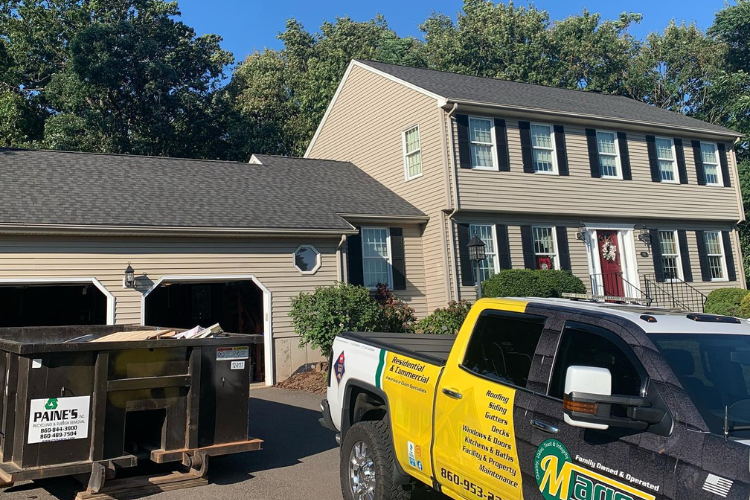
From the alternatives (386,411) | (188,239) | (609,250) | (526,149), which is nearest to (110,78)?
(188,239)

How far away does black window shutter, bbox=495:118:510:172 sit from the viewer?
59.6 feet

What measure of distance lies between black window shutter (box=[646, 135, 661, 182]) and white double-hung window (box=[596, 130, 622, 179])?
1231 mm

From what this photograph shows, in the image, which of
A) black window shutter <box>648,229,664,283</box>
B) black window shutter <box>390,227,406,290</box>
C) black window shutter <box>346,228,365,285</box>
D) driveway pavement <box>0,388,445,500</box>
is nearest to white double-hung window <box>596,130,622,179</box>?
black window shutter <box>648,229,664,283</box>

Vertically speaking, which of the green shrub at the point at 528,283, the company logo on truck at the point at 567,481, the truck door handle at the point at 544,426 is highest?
the green shrub at the point at 528,283

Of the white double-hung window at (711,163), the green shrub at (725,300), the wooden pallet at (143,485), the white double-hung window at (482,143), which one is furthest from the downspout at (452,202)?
the wooden pallet at (143,485)

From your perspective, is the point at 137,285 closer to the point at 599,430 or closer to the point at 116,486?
the point at 116,486

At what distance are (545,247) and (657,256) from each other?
156 inches

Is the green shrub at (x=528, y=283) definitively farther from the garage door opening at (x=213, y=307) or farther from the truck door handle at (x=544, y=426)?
the truck door handle at (x=544, y=426)

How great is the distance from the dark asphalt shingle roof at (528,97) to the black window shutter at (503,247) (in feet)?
11.0

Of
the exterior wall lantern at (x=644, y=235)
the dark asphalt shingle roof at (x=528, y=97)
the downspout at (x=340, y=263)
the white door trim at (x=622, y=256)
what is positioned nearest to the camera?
the downspout at (x=340, y=263)

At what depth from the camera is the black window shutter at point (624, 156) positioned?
66.0 ft

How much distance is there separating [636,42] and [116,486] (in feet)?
133

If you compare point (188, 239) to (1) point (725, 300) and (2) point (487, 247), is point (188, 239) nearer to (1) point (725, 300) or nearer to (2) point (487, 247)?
(2) point (487, 247)

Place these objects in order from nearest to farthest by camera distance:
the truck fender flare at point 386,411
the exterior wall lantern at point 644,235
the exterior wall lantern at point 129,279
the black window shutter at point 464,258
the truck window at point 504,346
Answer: the truck window at point 504,346
the truck fender flare at point 386,411
the exterior wall lantern at point 129,279
the black window shutter at point 464,258
the exterior wall lantern at point 644,235
